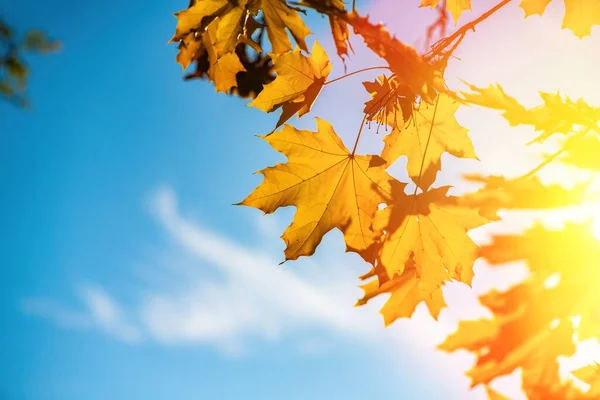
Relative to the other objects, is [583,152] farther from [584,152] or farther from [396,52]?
[396,52]

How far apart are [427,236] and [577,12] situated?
116cm

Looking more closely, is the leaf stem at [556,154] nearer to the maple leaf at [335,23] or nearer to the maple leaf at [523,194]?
the maple leaf at [523,194]

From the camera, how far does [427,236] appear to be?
184 cm

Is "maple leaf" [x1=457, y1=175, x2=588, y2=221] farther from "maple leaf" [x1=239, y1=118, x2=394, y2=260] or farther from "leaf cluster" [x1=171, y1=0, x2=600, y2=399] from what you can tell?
"maple leaf" [x1=239, y1=118, x2=394, y2=260]

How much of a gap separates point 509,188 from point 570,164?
0.74ft

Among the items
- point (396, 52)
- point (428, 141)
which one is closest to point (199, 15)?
point (396, 52)

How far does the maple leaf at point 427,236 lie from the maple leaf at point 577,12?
2.96 feet

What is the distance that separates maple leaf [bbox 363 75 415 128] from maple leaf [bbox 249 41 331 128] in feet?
0.83

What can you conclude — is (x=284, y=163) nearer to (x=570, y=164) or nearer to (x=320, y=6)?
(x=320, y=6)

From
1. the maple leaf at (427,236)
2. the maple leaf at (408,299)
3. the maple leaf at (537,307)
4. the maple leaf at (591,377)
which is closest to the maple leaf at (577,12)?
the maple leaf at (427,236)

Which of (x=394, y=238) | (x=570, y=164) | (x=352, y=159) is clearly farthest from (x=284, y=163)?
(x=570, y=164)

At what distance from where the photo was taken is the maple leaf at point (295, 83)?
178 centimetres

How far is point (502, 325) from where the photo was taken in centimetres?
139

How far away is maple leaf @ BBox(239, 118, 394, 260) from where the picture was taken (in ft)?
6.12
